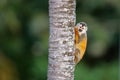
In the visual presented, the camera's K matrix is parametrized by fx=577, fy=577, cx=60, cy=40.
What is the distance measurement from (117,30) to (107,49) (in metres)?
0.37

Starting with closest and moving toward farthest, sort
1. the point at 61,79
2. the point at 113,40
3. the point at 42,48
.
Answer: the point at 61,79 → the point at 42,48 → the point at 113,40

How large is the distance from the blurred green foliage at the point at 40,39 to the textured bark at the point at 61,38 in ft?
15.4

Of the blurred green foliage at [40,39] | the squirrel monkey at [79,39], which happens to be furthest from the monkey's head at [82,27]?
the blurred green foliage at [40,39]

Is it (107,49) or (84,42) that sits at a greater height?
(84,42)

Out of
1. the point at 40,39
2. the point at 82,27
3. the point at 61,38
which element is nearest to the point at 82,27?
the point at 82,27

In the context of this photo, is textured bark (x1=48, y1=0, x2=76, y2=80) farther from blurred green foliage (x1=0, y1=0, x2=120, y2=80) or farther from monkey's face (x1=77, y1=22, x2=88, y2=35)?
blurred green foliage (x1=0, y1=0, x2=120, y2=80)

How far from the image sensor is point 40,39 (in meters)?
9.23

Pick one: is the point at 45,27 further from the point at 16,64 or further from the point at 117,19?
the point at 117,19

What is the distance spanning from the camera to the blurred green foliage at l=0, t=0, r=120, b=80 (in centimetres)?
888

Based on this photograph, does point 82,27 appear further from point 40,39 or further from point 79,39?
point 40,39

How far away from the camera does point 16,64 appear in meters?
9.38

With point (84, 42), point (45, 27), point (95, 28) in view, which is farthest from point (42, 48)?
point (84, 42)

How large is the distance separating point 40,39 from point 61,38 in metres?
5.42

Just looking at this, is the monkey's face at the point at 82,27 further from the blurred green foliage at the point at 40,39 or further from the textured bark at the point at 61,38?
the blurred green foliage at the point at 40,39
